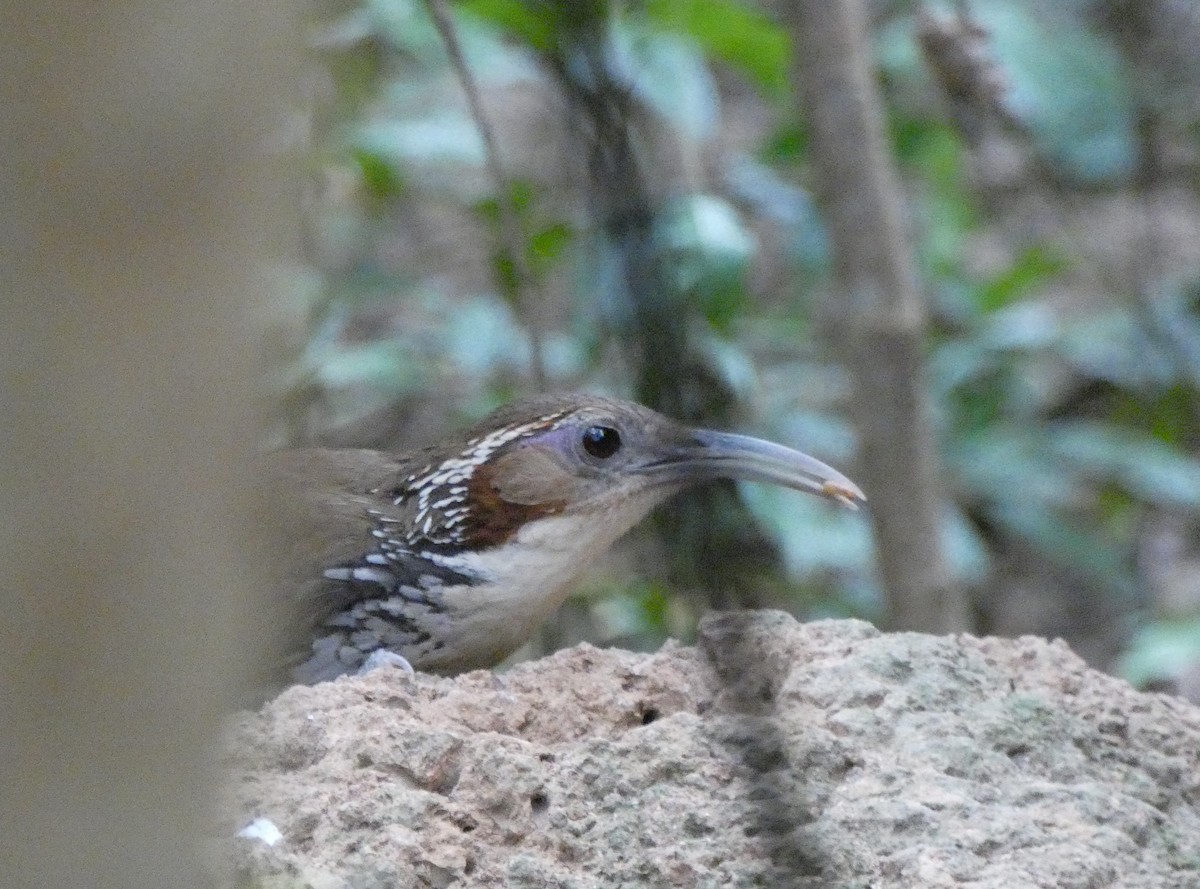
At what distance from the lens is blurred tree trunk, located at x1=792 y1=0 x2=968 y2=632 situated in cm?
571

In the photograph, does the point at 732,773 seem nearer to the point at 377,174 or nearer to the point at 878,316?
the point at 878,316

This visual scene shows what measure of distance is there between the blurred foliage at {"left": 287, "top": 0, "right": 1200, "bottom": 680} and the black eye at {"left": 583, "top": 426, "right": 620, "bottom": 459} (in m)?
0.88

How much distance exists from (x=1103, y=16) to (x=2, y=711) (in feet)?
27.1

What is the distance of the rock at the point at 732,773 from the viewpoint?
8.00 feet

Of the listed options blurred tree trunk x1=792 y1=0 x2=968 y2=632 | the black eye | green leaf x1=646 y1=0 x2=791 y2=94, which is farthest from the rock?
Answer: green leaf x1=646 y1=0 x2=791 y2=94

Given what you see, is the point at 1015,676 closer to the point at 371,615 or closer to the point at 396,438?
the point at 371,615

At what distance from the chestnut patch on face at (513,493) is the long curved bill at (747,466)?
219 millimetres

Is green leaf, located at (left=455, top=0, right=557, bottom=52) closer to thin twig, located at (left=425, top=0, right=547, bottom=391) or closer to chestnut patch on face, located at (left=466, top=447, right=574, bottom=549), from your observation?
thin twig, located at (left=425, top=0, right=547, bottom=391)

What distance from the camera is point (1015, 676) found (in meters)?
3.13

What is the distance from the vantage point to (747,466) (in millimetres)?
3787

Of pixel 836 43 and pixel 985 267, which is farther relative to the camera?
pixel 985 267

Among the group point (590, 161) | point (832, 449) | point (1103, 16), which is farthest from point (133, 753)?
point (1103, 16)

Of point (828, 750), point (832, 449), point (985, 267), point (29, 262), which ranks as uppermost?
point (985, 267)

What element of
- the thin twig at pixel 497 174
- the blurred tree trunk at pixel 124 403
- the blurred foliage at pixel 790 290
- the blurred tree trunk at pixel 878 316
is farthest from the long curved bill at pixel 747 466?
the blurred tree trunk at pixel 124 403
